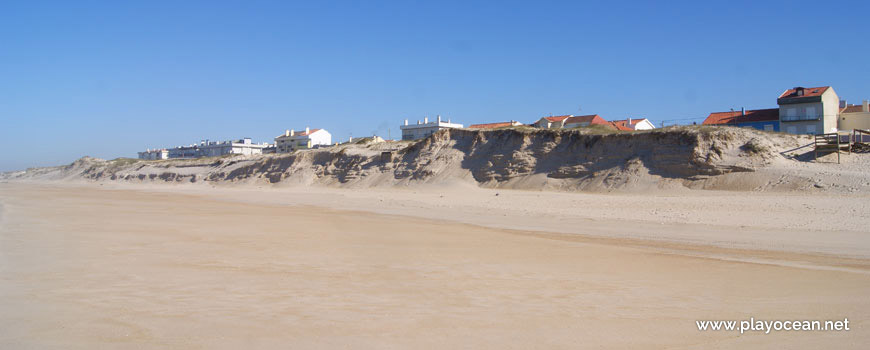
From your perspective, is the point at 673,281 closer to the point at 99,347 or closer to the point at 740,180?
the point at 99,347

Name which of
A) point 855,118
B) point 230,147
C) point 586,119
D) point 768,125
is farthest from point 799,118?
point 230,147

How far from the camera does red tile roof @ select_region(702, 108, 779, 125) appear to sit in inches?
1948

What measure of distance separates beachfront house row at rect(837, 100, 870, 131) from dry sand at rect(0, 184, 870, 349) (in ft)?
123

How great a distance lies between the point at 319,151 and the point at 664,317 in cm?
3982

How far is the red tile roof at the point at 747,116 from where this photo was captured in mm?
49469

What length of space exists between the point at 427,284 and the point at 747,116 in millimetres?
53436

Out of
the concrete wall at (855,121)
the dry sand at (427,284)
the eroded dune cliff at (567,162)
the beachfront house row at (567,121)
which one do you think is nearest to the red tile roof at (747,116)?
the concrete wall at (855,121)

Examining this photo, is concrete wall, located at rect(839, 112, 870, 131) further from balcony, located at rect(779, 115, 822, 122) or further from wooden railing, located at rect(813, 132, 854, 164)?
wooden railing, located at rect(813, 132, 854, 164)

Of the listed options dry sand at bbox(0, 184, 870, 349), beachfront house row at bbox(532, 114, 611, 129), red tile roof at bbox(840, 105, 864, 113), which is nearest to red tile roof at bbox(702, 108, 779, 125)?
red tile roof at bbox(840, 105, 864, 113)

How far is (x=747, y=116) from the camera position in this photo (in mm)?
50875

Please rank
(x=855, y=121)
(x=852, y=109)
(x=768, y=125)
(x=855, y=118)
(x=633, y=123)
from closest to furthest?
(x=855, y=121) → (x=855, y=118) → (x=768, y=125) → (x=852, y=109) → (x=633, y=123)

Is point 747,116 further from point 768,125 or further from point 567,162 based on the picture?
point 567,162

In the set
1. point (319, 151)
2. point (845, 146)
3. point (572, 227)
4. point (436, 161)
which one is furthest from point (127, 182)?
point (845, 146)

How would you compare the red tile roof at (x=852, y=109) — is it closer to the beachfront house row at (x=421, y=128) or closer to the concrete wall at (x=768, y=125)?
the concrete wall at (x=768, y=125)
